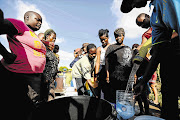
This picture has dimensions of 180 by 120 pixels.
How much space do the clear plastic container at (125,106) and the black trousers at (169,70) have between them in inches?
12.5

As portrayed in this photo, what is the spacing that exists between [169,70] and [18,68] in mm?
2141

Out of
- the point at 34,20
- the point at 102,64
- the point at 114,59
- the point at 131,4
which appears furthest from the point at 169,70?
the point at 34,20

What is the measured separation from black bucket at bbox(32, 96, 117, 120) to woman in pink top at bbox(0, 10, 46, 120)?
365 millimetres

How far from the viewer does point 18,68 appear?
1.41 metres

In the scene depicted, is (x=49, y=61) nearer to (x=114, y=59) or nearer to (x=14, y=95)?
(x=14, y=95)

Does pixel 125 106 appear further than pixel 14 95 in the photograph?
No

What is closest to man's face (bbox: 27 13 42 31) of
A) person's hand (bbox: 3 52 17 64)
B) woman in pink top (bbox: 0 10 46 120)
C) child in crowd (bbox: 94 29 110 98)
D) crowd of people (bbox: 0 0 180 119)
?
crowd of people (bbox: 0 0 180 119)

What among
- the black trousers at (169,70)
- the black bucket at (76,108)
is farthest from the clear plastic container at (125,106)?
the black trousers at (169,70)

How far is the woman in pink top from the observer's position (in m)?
1.29

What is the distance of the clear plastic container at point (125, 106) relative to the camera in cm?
103

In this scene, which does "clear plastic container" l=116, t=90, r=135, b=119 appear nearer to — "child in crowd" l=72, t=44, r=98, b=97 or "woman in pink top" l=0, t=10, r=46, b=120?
"woman in pink top" l=0, t=10, r=46, b=120

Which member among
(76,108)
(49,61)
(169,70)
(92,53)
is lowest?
(76,108)

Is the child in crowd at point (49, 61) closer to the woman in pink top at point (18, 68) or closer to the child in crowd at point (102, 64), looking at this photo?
the woman in pink top at point (18, 68)

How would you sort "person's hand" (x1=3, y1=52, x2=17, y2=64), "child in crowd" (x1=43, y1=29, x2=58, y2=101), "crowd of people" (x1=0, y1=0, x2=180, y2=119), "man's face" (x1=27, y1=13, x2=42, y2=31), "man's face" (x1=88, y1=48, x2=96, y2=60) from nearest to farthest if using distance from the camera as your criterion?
"crowd of people" (x1=0, y1=0, x2=180, y2=119), "person's hand" (x1=3, y1=52, x2=17, y2=64), "man's face" (x1=27, y1=13, x2=42, y2=31), "child in crowd" (x1=43, y1=29, x2=58, y2=101), "man's face" (x1=88, y1=48, x2=96, y2=60)
